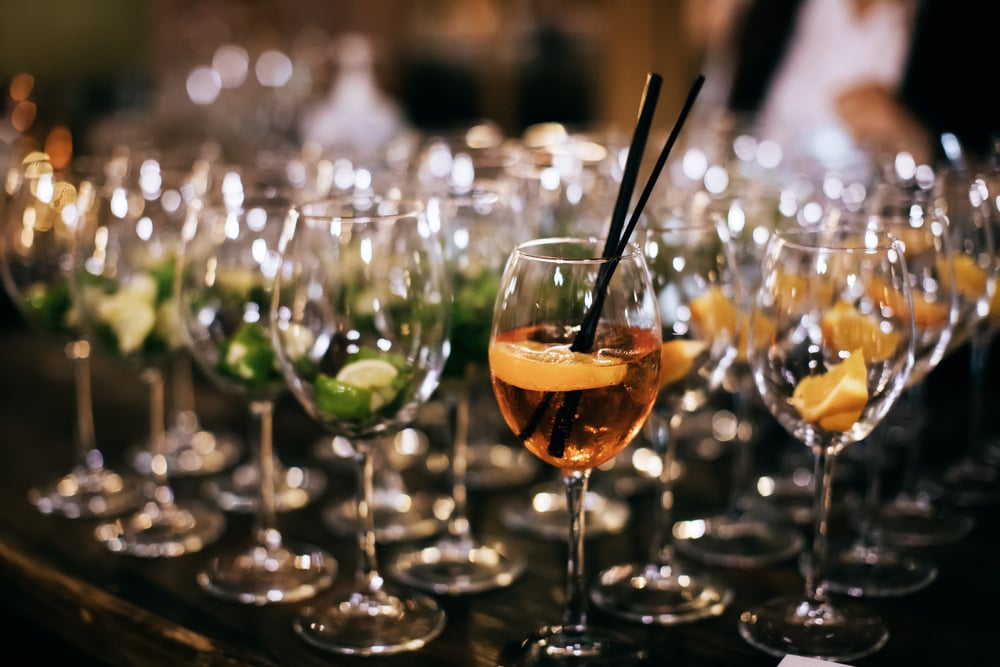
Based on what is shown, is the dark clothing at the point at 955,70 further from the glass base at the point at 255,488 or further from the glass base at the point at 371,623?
the glass base at the point at 371,623

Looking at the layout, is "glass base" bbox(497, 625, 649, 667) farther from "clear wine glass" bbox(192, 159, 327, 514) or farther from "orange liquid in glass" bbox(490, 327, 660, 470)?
"clear wine glass" bbox(192, 159, 327, 514)

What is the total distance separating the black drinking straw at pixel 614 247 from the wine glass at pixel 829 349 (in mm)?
152

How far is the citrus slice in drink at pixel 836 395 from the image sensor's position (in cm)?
101

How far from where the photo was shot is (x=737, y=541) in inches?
51.2

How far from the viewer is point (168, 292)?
143 centimetres

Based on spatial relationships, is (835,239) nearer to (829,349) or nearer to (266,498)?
(829,349)

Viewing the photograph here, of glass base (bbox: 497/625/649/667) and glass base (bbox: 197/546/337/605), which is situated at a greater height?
glass base (bbox: 497/625/649/667)

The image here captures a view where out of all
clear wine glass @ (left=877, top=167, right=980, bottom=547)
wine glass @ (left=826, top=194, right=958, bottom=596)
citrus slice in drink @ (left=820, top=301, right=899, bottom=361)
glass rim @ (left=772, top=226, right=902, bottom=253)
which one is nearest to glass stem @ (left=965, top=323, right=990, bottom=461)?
clear wine glass @ (left=877, top=167, right=980, bottom=547)

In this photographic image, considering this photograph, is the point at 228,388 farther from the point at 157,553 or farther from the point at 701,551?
the point at 701,551

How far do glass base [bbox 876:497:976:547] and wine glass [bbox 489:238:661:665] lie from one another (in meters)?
0.45

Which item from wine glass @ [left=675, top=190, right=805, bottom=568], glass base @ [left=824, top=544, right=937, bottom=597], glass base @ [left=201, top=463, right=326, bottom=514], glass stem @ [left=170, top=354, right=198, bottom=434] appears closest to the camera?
glass base @ [left=824, top=544, right=937, bottom=597]

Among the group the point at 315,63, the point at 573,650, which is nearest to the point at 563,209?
the point at 573,650

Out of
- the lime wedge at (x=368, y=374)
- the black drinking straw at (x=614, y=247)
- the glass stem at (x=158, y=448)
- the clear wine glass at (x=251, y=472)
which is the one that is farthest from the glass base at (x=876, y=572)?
the glass stem at (x=158, y=448)

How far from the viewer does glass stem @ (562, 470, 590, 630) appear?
3.43 ft
